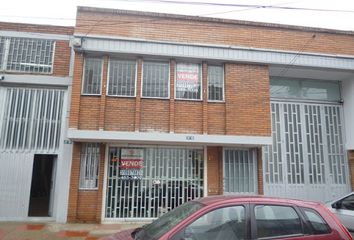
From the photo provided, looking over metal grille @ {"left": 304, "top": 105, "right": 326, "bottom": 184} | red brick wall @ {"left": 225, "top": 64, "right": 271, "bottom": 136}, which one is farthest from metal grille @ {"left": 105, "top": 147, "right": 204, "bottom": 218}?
metal grille @ {"left": 304, "top": 105, "right": 326, "bottom": 184}

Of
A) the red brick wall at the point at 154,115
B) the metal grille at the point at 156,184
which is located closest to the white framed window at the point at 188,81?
the red brick wall at the point at 154,115

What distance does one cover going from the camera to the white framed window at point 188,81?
35.9ft

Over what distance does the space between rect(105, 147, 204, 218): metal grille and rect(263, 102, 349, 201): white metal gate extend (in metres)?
2.81

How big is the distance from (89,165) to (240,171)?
16.4ft

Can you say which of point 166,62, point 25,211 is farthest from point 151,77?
point 25,211

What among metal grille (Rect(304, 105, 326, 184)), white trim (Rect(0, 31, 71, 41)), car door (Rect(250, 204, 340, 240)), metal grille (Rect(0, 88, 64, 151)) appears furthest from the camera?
metal grille (Rect(304, 105, 326, 184))

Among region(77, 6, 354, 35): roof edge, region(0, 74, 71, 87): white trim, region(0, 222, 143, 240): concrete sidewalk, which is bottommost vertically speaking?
region(0, 222, 143, 240): concrete sidewalk

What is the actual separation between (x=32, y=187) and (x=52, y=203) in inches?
33.3

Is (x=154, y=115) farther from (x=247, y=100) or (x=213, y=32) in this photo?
(x=213, y=32)

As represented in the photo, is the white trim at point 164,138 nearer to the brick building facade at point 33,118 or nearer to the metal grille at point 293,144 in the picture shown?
the brick building facade at point 33,118

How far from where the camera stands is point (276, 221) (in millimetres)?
4207

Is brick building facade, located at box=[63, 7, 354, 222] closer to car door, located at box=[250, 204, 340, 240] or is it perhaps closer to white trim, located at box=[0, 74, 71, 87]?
white trim, located at box=[0, 74, 71, 87]

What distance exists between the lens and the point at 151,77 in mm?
10891

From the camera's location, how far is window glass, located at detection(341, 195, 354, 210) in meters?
7.51
